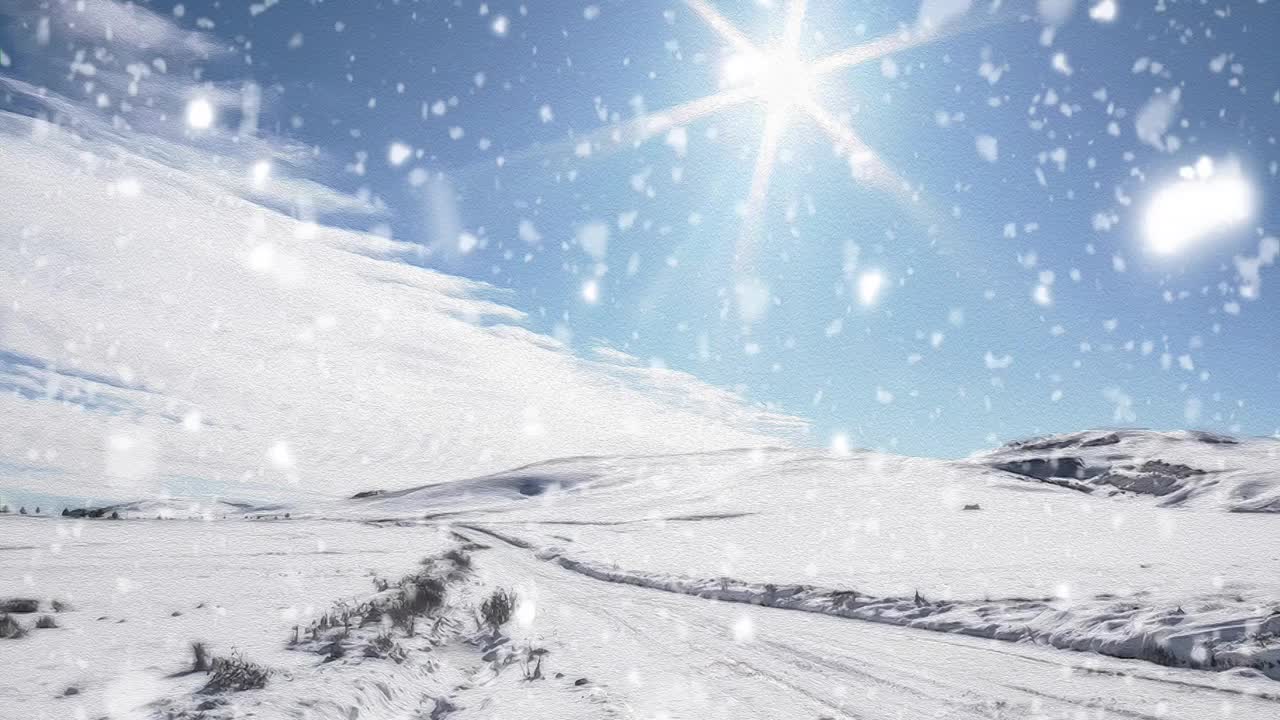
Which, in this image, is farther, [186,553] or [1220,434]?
[1220,434]

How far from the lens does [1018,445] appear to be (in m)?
148

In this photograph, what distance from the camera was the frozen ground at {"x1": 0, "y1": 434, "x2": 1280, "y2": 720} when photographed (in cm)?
796

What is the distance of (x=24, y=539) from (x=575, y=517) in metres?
54.5

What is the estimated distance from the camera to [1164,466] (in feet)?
294

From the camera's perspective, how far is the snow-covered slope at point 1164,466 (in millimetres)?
62188

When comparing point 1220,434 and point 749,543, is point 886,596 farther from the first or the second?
point 1220,434

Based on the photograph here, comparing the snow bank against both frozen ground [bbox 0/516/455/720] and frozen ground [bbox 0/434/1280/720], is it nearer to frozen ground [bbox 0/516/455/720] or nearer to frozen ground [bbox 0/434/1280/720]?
frozen ground [bbox 0/434/1280/720]

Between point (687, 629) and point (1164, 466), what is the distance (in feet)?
315

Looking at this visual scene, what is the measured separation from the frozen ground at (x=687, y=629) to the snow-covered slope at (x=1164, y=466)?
29229 millimetres

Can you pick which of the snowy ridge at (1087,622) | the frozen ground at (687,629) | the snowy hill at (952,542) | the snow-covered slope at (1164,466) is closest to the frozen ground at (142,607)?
the frozen ground at (687,629)

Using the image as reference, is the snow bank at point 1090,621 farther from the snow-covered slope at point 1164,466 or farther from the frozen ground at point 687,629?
the snow-covered slope at point 1164,466

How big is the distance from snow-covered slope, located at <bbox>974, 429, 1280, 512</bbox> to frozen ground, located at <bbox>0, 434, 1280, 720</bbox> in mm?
29229

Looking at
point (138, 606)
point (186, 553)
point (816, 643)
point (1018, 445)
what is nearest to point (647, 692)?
point (816, 643)

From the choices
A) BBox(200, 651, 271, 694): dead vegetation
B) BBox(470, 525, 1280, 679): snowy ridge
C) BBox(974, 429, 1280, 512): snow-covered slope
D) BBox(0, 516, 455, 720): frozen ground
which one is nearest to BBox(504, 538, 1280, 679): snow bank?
BBox(470, 525, 1280, 679): snowy ridge
